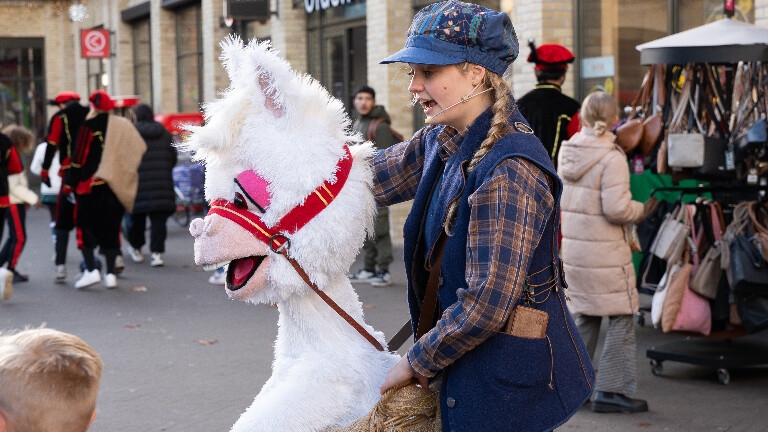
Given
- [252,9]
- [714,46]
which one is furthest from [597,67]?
[252,9]

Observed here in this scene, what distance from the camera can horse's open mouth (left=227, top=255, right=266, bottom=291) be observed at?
124 inches

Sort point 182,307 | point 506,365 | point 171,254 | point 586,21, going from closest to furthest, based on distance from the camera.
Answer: point 506,365, point 182,307, point 586,21, point 171,254

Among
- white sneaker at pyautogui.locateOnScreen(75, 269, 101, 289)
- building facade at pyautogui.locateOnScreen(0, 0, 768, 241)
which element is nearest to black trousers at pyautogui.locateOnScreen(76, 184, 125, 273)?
white sneaker at pyautogui.locateOnScreen(75, 269, 101, 289)

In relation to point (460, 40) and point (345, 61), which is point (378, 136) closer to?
point (345, 61)

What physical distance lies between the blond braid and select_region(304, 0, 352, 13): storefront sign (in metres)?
13.3

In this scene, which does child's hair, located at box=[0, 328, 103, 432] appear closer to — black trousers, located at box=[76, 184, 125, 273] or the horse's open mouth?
the horse's open mouth

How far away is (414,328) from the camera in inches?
125

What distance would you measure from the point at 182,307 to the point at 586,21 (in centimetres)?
503

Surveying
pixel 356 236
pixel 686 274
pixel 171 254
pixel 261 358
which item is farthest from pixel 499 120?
pixel 171 254

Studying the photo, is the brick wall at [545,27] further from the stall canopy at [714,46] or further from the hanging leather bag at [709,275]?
the hanging leather bag at [709,275]

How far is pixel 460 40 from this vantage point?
2.92m

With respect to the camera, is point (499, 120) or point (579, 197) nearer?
point (499, 120)

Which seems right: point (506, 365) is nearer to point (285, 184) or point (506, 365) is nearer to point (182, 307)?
point (285, 184)

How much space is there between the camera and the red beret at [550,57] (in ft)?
23.6
